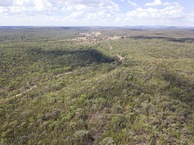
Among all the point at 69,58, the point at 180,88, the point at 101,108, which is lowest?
the point at 101,108

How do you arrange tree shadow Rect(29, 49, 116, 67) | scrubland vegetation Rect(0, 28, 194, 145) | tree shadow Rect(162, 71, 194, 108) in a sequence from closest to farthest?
scrubland vegetation Rect(0, 28, 194, 145) < tree shadow Rect(162, 71, 194, 108) < tree shadow Rect(29, 49, 116, 67)

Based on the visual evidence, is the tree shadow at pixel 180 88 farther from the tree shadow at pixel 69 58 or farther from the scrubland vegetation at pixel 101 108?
the tree shadow at pixel 69 58

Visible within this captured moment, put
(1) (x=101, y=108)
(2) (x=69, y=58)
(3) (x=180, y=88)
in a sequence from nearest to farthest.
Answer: (1) (x=101, y=108) → (3) (x=180, y=88) → (2) (x=69, y=58)

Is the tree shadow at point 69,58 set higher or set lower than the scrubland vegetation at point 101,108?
higher

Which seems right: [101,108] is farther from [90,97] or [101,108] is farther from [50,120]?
[50,120]

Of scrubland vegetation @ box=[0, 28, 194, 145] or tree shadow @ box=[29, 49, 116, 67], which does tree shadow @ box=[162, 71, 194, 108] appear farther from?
tree shadow @ box=[29, 49, 116, 67]

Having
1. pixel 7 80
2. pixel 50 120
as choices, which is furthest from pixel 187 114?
pixel 7 80

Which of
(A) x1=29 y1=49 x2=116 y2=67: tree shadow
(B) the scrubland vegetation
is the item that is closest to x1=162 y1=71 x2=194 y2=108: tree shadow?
(B) the scrubland vegetation

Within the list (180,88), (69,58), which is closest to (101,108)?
(180,88)

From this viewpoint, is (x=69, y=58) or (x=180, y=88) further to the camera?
(x=69, y=58)

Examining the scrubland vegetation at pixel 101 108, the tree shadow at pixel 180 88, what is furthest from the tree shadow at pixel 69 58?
the tree shadow at pixel 180 88

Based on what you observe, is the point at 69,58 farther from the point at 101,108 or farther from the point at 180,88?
the point at 180,88
